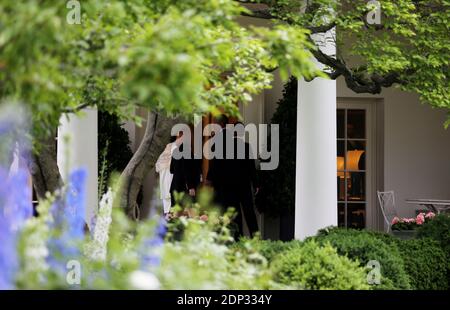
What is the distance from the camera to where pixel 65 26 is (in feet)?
9.04

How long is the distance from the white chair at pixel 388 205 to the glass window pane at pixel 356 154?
2.25 ft

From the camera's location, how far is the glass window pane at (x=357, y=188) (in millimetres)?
12453

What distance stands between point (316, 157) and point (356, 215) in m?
5.16

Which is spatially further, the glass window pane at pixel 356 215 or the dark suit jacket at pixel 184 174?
the glass window pane at pixel 356 215

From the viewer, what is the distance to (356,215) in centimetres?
1245

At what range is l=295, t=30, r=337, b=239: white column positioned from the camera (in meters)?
7.49

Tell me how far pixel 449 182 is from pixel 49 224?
390 inches

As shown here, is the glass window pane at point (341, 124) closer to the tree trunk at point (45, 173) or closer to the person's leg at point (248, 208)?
the person's leg at point (248, 208)

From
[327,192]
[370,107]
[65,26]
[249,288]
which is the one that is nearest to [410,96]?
[370,107]

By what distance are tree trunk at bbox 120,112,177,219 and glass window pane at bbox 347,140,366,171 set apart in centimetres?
567

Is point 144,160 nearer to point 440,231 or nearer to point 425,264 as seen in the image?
point 425,264

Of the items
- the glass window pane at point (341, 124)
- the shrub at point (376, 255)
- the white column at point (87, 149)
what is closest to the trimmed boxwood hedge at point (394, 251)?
the shrub at point (376, 255)
